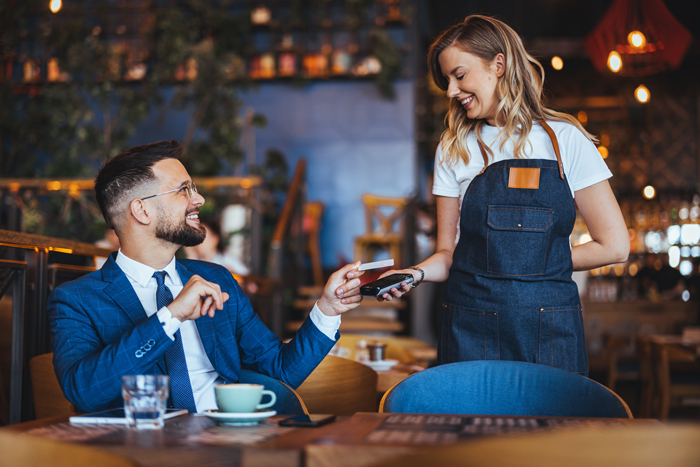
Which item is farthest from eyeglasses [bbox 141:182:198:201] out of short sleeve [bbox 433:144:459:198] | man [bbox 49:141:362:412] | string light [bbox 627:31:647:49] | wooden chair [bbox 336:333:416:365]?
string light [bbox 627:31:647:49]

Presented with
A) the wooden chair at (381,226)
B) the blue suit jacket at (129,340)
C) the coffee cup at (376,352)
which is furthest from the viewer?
the wooden chair at (381,226)

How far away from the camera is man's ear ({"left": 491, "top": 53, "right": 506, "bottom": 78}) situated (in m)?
1.90

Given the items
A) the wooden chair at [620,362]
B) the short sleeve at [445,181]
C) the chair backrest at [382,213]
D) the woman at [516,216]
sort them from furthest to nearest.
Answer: the chair backrest at [382,213] → the wooden chair at [620,362] → the short sleeve at [445,181] → the woman at [516,216]

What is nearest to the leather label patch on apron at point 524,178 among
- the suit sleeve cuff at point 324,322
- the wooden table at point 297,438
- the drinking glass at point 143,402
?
the suit sleeve cuff at point 324,322

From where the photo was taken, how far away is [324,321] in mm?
1729

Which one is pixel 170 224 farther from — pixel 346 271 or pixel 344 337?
pixel 344 337

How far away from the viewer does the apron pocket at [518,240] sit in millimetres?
1802

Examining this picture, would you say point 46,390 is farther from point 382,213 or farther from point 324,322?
point 382,213

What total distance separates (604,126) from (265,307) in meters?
7.44

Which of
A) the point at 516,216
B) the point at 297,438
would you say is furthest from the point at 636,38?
the point at 297,438

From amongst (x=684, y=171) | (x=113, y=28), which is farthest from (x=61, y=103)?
(x=684, y=171)

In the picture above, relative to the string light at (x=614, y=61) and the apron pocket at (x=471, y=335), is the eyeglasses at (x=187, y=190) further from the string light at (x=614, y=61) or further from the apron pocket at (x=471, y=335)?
the string light at (x=614, y=61)

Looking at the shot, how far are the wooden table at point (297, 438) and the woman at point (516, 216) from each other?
596 millimetres

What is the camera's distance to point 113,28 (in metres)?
9.52
